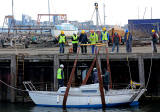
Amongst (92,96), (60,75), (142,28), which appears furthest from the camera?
(142,28)

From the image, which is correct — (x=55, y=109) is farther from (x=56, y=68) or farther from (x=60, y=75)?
(x=56, y=68)

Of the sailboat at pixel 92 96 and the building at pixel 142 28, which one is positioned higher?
the building at pixel 142 28

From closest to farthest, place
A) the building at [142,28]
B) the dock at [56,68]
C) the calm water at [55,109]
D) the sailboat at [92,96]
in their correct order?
1. the calm water at [55,109]
2. the sailboat at [92,96]
3. the dock at [56,68]
4. the building at [142,28]

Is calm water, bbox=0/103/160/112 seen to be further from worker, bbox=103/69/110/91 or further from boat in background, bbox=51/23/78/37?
boat in background, bbox=51/23/78/37

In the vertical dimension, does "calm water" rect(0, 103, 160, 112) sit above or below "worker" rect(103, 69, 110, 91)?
below

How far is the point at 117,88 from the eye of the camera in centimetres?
2033

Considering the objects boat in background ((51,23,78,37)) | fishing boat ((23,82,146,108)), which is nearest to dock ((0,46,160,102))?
fishing boat ((23,82,146,108))

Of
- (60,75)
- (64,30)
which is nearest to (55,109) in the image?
Result: (60,75)

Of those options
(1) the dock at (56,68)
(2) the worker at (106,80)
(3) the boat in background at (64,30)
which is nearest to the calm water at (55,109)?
(1) the dock at (56,68)

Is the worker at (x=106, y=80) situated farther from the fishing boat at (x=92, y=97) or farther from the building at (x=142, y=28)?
the building at (x=142, y=28)

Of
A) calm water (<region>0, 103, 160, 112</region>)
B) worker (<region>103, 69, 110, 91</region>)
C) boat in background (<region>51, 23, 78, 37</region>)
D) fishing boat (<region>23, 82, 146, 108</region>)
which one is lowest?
calm water (<region>0, 103, 160, 112</region>)

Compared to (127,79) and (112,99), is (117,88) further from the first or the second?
(112,99)

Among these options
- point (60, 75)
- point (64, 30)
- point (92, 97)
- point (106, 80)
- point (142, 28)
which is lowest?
point (92, 97)

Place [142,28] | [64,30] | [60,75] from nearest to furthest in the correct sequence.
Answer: [60,75], [142,28], [64,30]
